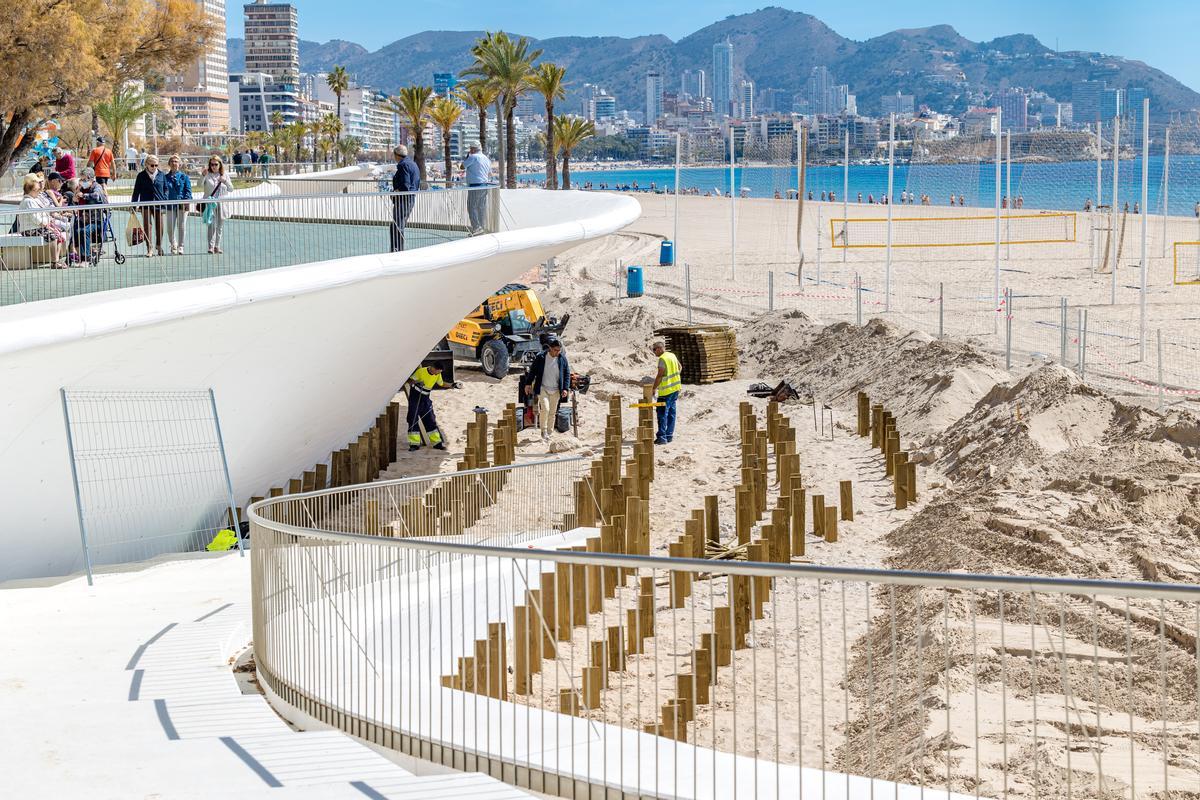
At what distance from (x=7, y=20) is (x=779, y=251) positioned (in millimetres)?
28879

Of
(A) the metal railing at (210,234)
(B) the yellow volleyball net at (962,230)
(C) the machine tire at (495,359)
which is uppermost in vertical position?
(A) the metal railing at (210,234)

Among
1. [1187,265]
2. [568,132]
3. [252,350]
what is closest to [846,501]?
[252,350]

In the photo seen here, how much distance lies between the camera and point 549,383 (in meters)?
20.2

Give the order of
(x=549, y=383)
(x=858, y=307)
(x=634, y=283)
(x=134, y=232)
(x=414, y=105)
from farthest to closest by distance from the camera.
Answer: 1. (x=414, y=105)
2. (x=634, y=283)
3. (x=858, y=307)
4. (x=549, y=383)
5. (x=134, y=232)

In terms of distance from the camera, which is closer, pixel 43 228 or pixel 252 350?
pixel 43 228

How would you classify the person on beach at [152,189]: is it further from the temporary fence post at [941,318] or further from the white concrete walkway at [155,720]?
the temporary fence post at [941,318]

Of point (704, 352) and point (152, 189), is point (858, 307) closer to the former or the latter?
point (704, 352)

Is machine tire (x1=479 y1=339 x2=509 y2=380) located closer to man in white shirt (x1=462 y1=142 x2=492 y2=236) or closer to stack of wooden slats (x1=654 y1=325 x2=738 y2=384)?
stack of wooden slats (x1=654 y1=325 x2=738 y2=384)

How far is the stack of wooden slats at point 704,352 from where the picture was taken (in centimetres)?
2533

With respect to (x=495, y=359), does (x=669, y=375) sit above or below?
above

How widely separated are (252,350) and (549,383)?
595 cm

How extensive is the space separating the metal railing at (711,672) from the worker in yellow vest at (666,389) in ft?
18.5

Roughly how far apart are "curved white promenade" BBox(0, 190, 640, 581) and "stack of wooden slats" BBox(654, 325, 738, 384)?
5142 millimetres

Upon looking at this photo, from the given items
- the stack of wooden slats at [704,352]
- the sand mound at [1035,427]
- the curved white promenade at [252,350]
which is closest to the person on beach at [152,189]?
the curved white promenade at [252,350]
